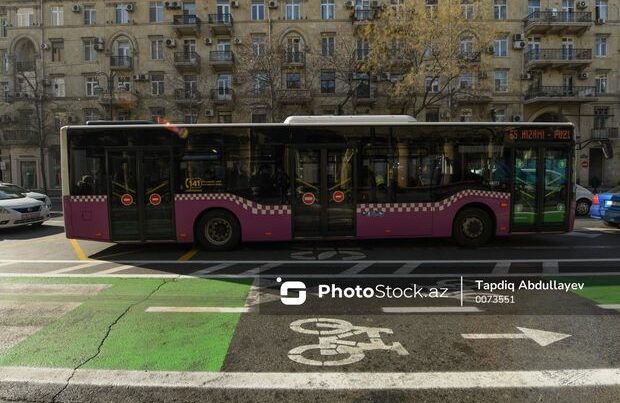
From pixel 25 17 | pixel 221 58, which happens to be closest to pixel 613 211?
pixel 221 58

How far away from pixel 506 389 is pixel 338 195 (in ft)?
19.6

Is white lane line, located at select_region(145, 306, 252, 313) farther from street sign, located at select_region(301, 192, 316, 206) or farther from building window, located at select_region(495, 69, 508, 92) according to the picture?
building window, located at select_region(495, 69, 508, 92)

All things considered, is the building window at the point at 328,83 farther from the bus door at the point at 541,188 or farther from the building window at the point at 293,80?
the bus door at the point at 541,188

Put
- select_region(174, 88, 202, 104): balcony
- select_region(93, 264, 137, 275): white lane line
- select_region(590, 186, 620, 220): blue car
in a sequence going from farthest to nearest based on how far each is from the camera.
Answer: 1. select_region(174, 88, 202, 104): balcony
2. select_region(590, 186, 620, 220): blue car
3. select_region(93, 264, 137, 275): white lane line

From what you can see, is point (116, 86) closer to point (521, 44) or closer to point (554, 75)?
point (521, 44)

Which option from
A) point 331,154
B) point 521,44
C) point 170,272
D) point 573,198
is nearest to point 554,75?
point 521,44

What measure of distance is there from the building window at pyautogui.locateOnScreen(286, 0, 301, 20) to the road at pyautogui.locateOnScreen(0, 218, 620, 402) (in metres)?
32.6

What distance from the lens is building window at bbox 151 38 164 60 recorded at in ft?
122

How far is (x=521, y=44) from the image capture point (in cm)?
3619

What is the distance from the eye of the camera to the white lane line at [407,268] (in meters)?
7.39

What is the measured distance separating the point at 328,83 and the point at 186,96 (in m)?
12.0

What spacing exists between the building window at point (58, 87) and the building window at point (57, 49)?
5.68 ft

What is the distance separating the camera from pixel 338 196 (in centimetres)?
912

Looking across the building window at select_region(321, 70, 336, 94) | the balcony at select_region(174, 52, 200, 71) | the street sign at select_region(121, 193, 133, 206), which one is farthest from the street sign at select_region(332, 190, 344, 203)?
the balcony at select_region(174, 52, 200, 71)
